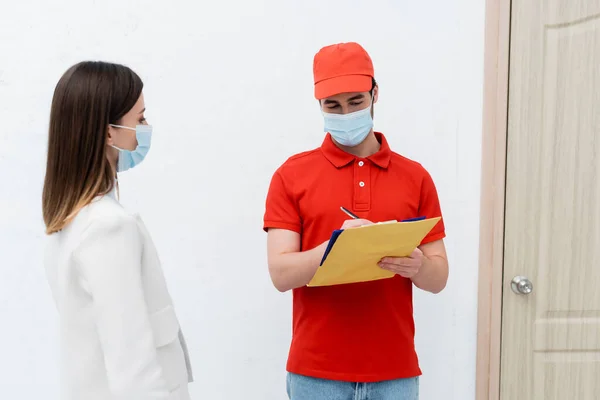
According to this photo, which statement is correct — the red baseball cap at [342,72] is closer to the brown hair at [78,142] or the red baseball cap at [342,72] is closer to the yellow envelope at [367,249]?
the yellow envelope at [367,249]

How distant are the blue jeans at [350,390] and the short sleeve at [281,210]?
0.36m

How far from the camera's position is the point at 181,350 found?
4.17 feet

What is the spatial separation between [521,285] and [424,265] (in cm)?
73

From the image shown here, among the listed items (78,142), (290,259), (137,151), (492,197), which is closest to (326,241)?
(290,259)

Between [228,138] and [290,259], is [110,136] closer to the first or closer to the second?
[290,259]

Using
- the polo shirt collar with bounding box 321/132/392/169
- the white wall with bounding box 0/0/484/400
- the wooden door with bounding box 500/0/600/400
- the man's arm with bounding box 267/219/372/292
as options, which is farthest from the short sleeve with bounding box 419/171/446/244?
the wooden door with bounding box 500/0/600/400

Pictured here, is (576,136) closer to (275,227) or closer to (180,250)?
(275,227)

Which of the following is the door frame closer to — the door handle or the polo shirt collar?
the door handle

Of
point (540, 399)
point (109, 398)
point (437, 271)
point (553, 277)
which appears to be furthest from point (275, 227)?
point (540, 399)

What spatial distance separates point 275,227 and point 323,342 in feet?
0.96

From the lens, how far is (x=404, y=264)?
1.30 metres

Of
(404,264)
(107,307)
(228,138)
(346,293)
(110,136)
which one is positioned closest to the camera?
(107,307)

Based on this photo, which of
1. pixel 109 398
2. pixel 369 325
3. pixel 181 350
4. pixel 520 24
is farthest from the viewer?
pixel 520 24

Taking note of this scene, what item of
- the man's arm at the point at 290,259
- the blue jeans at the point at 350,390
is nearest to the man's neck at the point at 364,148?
the man's arm at the point at 290,259
